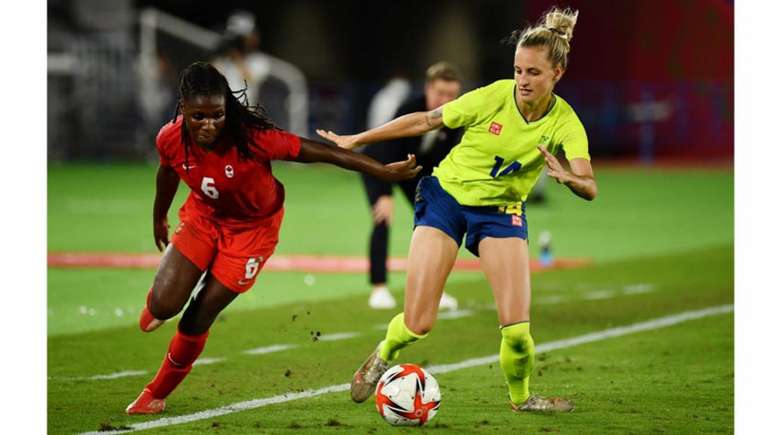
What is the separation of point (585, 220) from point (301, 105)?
15.1 m

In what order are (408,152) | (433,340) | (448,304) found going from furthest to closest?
(448,304) → (408,152) → (433,340)

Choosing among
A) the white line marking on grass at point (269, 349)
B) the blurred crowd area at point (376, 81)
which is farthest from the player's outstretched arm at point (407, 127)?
the blurred crowd area at point (376, 81)

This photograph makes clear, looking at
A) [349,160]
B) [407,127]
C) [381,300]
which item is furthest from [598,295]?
[349,160]

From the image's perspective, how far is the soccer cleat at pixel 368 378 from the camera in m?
8.38

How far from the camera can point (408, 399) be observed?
788 cm

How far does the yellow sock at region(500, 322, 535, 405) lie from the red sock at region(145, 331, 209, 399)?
174cm

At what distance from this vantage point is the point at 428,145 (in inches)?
465

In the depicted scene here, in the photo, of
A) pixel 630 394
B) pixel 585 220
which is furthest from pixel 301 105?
pixel 630 394

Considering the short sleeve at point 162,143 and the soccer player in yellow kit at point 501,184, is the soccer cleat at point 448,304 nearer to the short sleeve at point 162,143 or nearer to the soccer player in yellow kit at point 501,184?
the soccer player in yellow kit at point 501,184

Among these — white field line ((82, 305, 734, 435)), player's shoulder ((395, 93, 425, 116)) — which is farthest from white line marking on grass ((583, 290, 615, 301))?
player's shoulder ((395, 93, 425, 116))

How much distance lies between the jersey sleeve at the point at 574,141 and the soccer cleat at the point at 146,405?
277 cm

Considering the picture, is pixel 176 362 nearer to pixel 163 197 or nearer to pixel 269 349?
pixel 163 197

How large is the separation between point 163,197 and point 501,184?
202 centimetres
